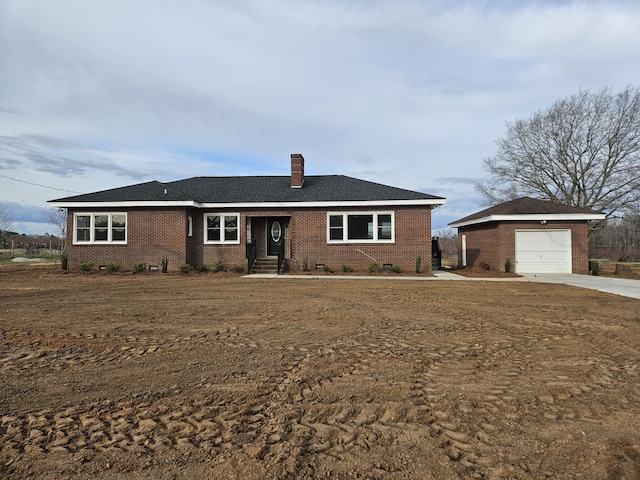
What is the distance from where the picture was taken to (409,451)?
9.19 ft

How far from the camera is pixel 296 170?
19.4m

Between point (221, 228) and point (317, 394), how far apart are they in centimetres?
1501

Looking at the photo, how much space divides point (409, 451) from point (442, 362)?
7.29 feet

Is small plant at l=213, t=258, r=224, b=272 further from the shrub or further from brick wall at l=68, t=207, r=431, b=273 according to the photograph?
the shrub

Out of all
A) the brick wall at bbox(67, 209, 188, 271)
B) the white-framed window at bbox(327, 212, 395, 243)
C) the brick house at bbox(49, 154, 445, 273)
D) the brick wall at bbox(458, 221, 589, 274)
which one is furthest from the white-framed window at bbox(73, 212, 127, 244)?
the brick wall at bbox(458, 221, 589, 274)

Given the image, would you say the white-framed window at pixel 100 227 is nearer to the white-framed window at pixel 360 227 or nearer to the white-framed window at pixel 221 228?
the white-framed window at pixel 221 228

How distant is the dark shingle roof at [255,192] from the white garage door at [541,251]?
496 cm

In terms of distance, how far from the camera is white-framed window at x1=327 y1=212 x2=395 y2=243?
17.4 m

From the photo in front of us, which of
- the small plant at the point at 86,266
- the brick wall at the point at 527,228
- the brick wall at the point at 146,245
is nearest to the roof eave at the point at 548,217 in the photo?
the brick wall at the point at 527,228

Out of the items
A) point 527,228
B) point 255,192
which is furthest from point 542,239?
point 255,192

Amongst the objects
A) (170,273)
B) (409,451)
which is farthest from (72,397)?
(170,273)

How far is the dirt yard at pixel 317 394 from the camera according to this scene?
8.75 feet

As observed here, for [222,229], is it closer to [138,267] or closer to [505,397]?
[138,267]

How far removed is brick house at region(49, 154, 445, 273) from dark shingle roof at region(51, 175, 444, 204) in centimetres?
6
